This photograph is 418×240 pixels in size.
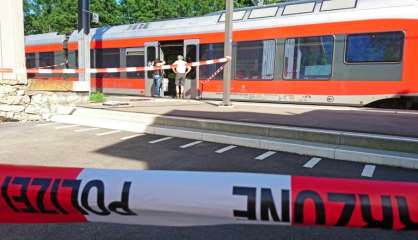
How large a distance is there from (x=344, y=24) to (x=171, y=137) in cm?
593

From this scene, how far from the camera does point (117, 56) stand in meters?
15.4

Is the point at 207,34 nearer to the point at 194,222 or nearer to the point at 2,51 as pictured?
the point at 2,51

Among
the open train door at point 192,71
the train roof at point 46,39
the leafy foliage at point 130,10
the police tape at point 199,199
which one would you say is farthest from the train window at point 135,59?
the leafy foliage at point 130,10

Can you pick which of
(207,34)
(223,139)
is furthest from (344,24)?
(223,139)

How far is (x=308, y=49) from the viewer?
1062 centimetres

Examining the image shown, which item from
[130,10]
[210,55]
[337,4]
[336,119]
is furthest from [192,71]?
[130,10]

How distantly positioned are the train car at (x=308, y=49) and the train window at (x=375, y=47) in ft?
0.08

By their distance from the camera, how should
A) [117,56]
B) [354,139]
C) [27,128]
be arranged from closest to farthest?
[354,139] < [27,128] < [117,56]

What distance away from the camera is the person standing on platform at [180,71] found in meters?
12.5

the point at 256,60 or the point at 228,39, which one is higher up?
the point at 228,39

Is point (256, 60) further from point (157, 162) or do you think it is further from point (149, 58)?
point (157, 162)

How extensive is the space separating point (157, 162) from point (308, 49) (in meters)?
6.89

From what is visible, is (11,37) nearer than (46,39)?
Yes

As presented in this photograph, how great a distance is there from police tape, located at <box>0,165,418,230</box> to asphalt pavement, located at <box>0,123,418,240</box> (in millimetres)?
1258
